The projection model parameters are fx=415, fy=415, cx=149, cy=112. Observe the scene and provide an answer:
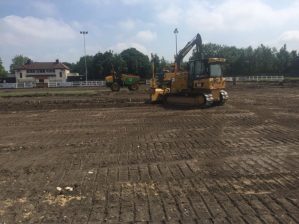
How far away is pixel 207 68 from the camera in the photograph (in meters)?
21.6

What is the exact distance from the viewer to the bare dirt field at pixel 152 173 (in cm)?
596

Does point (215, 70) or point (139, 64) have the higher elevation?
point (139, 64)

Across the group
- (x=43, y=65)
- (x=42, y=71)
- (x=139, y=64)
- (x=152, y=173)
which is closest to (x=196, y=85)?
(x=152, y=173)

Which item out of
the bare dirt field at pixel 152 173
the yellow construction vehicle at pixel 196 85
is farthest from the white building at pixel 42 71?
the bare dirt field at pixel 152 173

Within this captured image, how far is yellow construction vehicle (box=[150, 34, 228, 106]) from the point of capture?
70.7ft

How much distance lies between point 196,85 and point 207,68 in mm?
1193

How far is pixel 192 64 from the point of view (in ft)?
73.9

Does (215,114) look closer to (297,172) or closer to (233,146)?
(233,146)

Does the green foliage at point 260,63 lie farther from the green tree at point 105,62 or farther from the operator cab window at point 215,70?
the operator cab window at point 215,70

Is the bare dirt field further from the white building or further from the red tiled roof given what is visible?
the red tiled roof

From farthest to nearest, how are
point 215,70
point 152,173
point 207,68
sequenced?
point 215,70
point 207,68
point 152,173

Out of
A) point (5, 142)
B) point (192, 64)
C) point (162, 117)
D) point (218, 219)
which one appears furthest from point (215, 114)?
point (218, 219)

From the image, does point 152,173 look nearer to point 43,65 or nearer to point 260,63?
point 260,63

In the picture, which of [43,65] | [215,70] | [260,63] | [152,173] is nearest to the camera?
[152,173]
